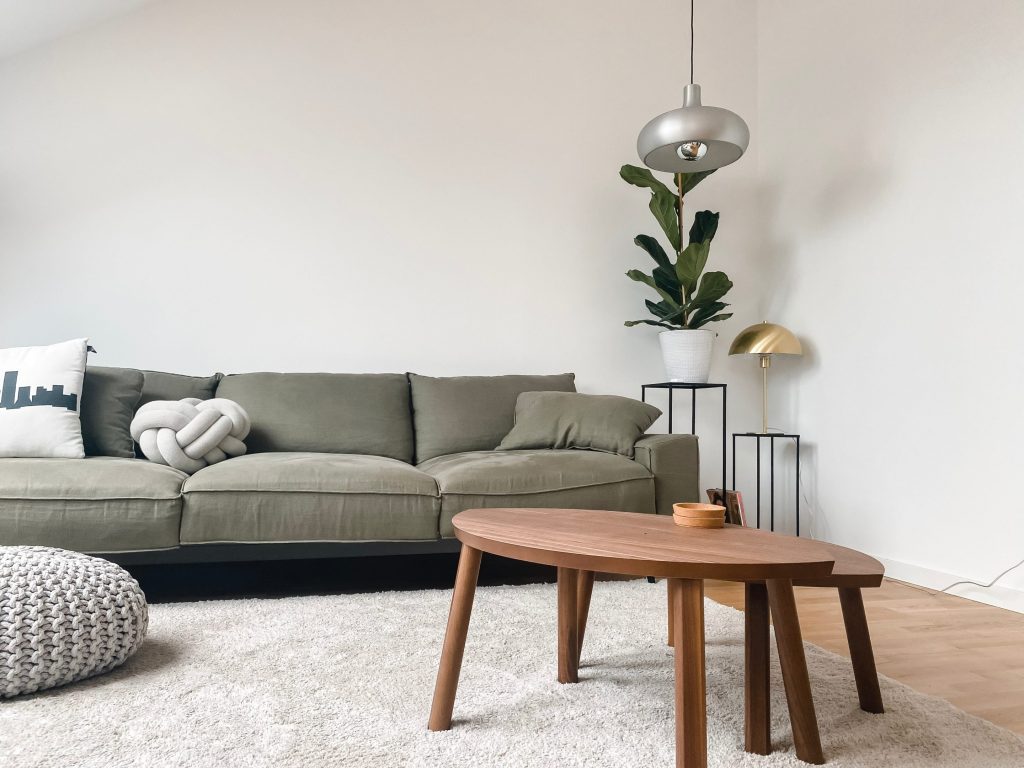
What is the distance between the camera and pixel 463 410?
10.6ft

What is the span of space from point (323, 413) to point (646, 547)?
6.83 feet

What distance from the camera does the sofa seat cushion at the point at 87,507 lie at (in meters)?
2.16

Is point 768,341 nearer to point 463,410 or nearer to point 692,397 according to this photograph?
point 692,397

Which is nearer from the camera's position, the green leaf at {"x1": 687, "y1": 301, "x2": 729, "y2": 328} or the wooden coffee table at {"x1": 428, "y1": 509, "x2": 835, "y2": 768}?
the wooden coffee table at {"x1": 428, "y1": 509, "x2": 835, "y2": 768}

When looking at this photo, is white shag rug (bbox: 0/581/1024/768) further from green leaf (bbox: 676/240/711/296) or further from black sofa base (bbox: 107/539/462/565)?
green leaf (bbox: 676/240/711/296)

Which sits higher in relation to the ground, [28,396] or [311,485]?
[28,396]

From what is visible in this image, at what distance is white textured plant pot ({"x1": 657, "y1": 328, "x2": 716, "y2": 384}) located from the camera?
3.53 metres

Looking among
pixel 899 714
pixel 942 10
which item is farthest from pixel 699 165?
pixel 899 714

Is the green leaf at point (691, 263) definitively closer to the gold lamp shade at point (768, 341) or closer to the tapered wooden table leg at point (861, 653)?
the gold lamp shade at point (768, 341)

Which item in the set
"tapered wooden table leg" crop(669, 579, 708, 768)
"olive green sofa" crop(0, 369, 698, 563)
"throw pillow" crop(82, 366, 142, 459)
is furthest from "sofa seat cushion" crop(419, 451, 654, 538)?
"tapered wooden table leg" crop(669, 579, 708, 768)

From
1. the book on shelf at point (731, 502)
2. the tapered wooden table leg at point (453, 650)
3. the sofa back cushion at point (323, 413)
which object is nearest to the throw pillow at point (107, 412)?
the sofa back cushion at point (323, 413)

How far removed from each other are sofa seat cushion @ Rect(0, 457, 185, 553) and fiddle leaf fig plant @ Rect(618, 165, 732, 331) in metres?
2.21

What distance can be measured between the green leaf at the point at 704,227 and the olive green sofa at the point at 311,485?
4.09ft

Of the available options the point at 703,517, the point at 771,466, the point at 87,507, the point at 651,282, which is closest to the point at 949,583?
the point at 771,466
